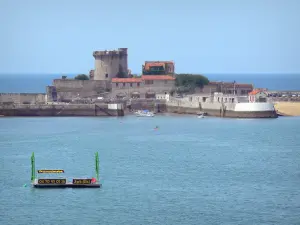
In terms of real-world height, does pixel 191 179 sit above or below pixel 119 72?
below

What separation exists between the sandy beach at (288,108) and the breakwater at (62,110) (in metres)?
18.1

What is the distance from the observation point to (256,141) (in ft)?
231

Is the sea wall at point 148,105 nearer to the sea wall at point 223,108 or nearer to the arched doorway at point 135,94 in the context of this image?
the sea wall at point 223,108

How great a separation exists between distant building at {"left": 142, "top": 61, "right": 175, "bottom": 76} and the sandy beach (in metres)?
16.1

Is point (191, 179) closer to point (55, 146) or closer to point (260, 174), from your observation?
point (260, 174)

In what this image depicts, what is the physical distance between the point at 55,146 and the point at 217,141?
13186 millimetres

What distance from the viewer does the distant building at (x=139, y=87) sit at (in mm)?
104562

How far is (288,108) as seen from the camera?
9894 centimetres

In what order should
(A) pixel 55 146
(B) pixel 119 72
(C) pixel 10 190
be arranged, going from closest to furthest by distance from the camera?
(C) pixel 10 190 < (A) pixel 55 146 < (B) pixel 119 72

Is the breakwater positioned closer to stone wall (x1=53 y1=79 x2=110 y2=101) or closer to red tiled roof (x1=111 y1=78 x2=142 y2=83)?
red tiled roof (x1=111 y1=78 x2=142 y2=83)

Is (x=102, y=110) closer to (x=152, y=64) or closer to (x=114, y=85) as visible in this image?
(x=114, y=85)

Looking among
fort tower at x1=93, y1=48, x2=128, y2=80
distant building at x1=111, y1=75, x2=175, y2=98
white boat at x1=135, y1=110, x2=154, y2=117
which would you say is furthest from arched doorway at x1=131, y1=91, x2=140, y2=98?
white boat at x1=135, y1=110, x2=154, y2=117

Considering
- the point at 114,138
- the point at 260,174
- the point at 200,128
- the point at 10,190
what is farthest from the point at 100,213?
the point at 200,128

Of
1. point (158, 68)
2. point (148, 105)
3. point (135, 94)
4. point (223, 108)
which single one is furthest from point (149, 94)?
point (223, 108)
